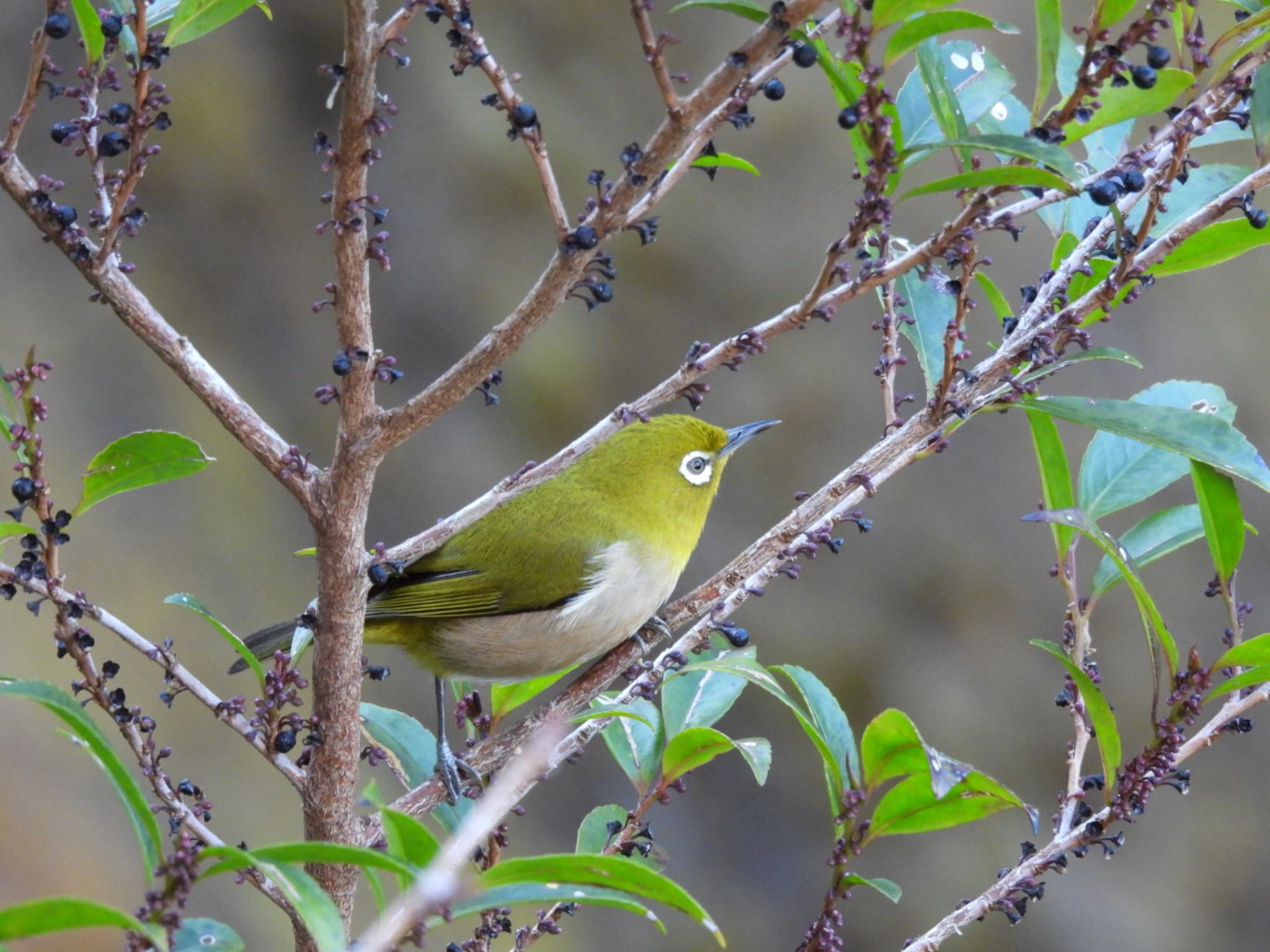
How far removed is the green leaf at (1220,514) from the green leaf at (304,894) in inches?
56.5

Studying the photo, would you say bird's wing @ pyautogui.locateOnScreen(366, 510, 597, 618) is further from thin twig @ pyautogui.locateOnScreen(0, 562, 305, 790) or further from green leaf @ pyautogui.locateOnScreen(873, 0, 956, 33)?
green leaf @ pyautogui.locateOnScreen(873, 0, 956, 33)

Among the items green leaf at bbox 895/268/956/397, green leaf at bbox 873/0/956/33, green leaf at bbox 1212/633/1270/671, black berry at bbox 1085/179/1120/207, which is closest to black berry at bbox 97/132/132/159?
green leaf at bbox 873/0/956/33

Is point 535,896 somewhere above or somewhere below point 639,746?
below

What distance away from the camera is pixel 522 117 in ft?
4.62

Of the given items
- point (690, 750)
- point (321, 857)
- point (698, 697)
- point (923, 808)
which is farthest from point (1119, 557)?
point (321, 857)

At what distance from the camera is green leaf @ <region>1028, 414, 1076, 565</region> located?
2150 millimetres

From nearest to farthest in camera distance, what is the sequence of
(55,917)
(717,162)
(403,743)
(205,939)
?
(55,917), (205,939), (717,162), (403,743)

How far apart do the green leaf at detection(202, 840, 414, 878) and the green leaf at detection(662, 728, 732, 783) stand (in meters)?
0.83

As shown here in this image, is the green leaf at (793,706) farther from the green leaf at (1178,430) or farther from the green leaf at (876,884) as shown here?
the green leaf at (1178,430)

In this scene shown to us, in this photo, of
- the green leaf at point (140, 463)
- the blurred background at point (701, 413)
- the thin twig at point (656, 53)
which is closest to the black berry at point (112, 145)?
the green leaf at point (140, 463)

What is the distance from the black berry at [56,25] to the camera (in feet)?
4.94

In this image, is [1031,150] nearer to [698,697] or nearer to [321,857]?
[321,857]

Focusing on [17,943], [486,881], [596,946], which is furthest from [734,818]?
[486,881]

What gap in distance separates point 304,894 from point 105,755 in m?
0.27
